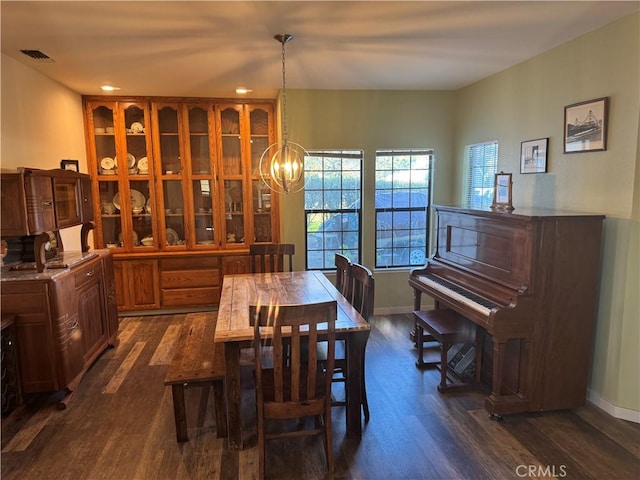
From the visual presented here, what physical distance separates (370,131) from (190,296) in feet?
9.35

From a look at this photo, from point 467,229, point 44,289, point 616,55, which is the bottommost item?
point 44,289

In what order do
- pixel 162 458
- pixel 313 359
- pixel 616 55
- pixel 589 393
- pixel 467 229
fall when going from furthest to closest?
pixel 467 229 < pixel 589 393 < pixel 616 55 < pixel 162 458 < pixel 313 359

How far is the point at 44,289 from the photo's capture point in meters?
2.78

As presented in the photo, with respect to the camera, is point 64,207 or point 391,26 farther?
point 64,207

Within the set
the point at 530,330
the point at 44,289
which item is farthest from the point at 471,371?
the point at 44,289

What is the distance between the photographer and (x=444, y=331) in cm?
304

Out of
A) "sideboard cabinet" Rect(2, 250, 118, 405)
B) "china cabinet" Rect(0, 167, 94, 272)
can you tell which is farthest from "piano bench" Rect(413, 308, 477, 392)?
"china cabinet" Rect(0, 167, 94, 272)

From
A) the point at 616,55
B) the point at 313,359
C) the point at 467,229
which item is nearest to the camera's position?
the point at 313,359

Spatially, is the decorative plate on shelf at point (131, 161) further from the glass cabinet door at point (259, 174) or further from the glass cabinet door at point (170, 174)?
the glass cabinet door at point (259, 174)

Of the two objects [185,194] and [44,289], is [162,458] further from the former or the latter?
[185,194]

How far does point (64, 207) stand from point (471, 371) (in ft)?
11.8

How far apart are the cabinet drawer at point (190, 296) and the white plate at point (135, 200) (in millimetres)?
1075

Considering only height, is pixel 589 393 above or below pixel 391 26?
below

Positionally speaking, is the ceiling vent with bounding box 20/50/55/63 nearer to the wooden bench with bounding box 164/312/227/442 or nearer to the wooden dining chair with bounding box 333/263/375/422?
the wooden bench with bounding box 164/312/227/442
